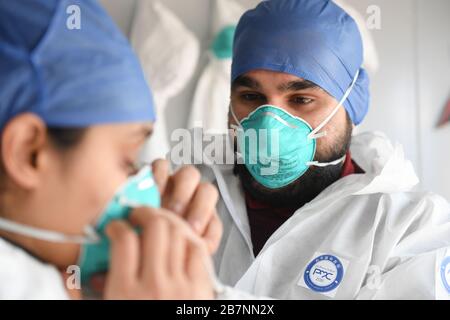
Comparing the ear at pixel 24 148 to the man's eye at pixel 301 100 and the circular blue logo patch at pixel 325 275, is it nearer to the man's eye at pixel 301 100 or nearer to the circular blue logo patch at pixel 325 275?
the circular blue logo patch at pixel 325 275

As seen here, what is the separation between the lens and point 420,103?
2646mm

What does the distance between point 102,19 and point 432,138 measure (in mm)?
2262

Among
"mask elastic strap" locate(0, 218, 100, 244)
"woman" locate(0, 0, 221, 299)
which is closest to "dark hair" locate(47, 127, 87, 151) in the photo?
"woman" locate(0, 0, 221, 299)

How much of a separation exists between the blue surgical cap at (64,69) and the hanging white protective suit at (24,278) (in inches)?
6.9

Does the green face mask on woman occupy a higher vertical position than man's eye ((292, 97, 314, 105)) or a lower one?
lower

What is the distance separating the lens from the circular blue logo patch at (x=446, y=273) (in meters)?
1.11

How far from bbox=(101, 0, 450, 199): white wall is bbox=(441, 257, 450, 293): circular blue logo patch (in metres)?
1.53

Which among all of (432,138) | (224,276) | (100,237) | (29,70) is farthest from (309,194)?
(432,138)

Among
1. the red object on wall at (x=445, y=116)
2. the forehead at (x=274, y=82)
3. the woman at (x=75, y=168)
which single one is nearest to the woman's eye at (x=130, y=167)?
the woman at (x=75, y=168)

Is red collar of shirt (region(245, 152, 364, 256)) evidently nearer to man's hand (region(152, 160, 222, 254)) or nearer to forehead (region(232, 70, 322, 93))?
forehead (region(232, 70, 322, 93))

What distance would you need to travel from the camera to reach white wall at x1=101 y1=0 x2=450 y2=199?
2.53m

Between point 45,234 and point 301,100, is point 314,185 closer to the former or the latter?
point 301,100

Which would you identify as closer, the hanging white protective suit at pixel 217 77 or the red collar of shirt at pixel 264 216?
the red collar of shirt at pixel 264 216
